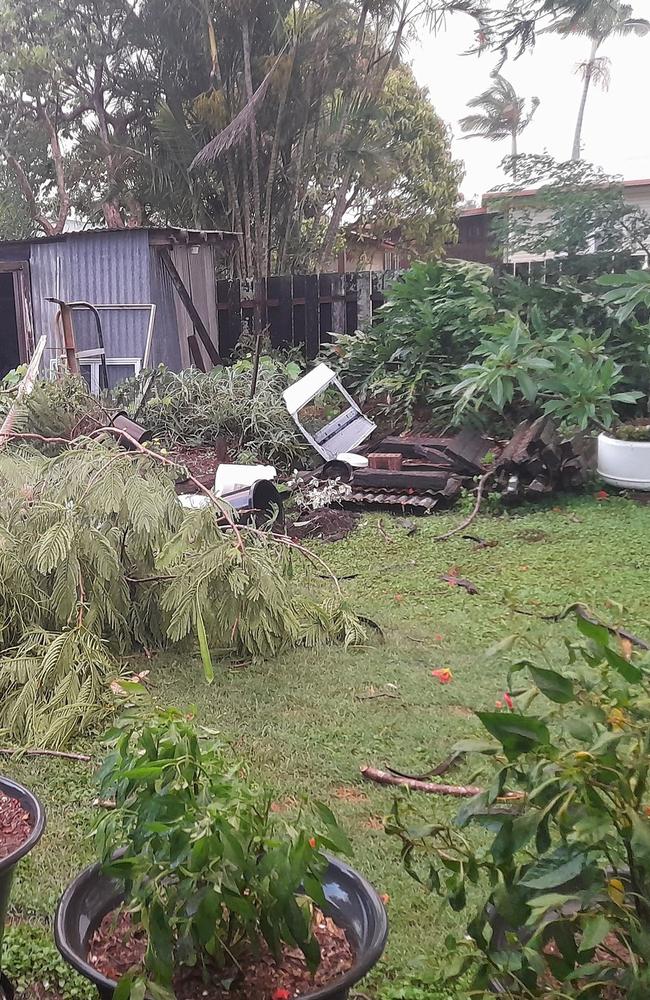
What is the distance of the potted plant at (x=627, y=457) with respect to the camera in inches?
240

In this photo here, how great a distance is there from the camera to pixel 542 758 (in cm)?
121

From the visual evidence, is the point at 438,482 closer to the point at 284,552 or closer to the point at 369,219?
the point at 284,552

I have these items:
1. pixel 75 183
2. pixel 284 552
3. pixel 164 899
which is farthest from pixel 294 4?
pixel 164 899

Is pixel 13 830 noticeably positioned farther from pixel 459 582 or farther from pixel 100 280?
pixel 100 280

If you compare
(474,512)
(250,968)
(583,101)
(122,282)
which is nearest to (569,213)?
(474,512)

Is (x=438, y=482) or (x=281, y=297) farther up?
(x=281, y=297)

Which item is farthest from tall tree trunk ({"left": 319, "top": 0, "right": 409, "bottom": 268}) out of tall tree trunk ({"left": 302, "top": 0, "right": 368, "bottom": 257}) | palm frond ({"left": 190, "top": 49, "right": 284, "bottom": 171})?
palm frond ({"left": 190, "top": 49, "right": 284, "bottom": 171})

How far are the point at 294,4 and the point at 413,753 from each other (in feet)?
44.0

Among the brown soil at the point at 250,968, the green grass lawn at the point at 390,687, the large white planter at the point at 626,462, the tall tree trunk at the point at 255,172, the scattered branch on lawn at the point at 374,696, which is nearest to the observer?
the brown soil at the point at 250,968

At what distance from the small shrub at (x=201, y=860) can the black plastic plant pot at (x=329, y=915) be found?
0.08 m

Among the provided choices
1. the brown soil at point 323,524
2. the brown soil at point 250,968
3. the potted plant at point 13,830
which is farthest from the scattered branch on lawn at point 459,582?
the brown soil at point 250,968

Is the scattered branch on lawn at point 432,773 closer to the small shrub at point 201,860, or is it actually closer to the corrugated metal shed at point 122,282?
the small shrub at point 201,860

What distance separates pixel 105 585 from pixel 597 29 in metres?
17.9

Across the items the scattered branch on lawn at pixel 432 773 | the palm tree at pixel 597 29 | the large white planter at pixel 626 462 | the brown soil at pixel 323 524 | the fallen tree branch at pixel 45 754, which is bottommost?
the brown soil at pixel 323 524
